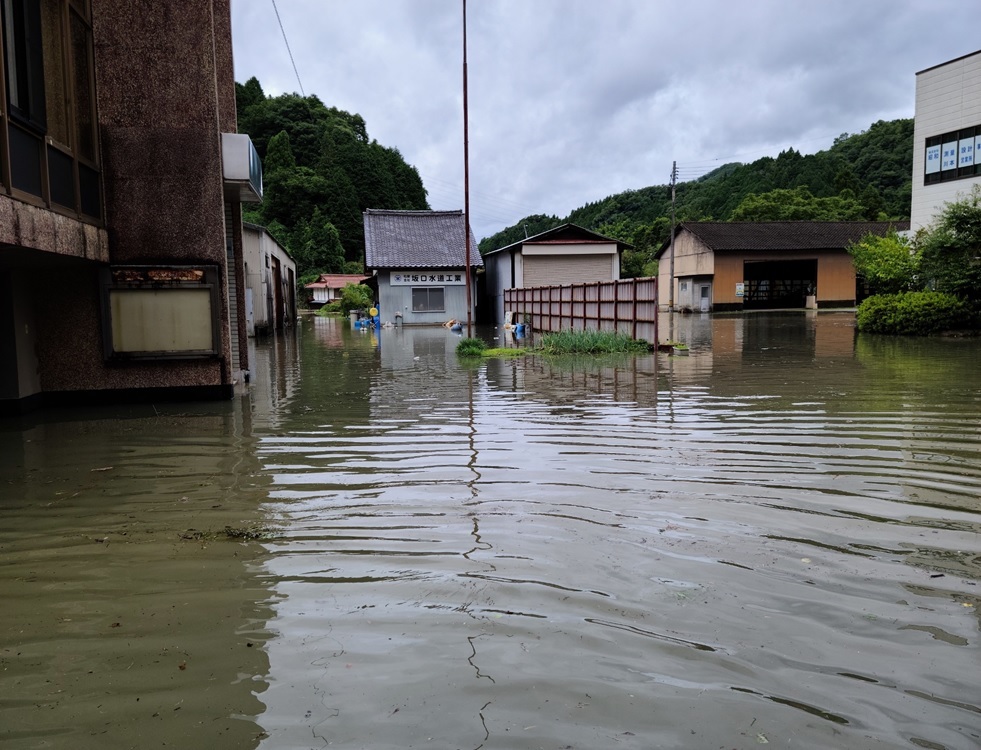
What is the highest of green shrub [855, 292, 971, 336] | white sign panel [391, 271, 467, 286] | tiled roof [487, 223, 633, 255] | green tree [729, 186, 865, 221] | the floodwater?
green tree [729, 186, 865, 221]

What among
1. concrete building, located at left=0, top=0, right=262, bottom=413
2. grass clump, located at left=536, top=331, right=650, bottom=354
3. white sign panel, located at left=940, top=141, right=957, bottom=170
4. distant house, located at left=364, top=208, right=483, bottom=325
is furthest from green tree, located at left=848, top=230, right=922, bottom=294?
concrete building, located at left=0, top=0, right=262, bottom=413

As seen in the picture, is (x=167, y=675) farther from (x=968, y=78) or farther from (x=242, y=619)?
(x=968, y=78)

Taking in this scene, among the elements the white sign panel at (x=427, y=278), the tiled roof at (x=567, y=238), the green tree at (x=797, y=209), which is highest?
the green tree at (x=797, y=209)

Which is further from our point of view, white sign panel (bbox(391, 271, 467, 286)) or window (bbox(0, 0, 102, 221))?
white sign panel (bbox(391, 271, 467, 286))

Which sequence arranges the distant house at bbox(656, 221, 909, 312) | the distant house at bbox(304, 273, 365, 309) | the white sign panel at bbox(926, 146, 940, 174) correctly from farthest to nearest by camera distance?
the distant house at bbox(304, 273, 365, 309), the distant house at bbox(656, 221, 909, 312), the white sign panel at bbox(926, 146, 940, 174)

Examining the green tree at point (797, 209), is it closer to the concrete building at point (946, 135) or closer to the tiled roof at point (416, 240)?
the tiled roof at point (416, 240)

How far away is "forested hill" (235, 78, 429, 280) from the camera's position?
70.6 metres

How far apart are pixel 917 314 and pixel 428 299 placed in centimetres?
2150

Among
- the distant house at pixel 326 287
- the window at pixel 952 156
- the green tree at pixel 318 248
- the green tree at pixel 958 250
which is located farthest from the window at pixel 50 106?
the green tree at pixel 318 248

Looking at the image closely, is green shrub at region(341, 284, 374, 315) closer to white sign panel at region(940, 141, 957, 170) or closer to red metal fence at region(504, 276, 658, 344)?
red metal fence at region(504, 276, 658, 344)

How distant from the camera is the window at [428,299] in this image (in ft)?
121

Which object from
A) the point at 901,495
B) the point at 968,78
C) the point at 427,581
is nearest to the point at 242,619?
the point at 427,581

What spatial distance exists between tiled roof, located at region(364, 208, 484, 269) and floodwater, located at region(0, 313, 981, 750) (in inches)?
1136

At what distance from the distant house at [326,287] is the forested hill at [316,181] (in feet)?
5.46
